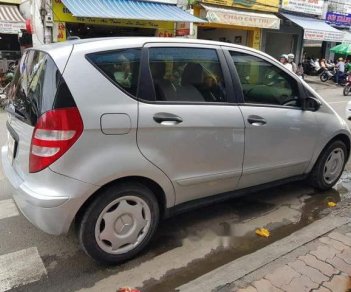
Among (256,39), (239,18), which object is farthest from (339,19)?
(239,18)

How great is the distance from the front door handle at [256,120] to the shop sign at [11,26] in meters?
12.9

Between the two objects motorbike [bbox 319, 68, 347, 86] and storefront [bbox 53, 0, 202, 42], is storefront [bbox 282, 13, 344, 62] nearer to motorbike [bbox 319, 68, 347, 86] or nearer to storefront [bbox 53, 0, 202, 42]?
motorbike [bbox 319, 68, 347, 86]

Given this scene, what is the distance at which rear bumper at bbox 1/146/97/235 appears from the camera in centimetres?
270

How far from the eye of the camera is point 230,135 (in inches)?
135

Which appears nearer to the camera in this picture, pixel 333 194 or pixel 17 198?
pixel 17 198

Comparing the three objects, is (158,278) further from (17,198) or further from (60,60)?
(60,60)

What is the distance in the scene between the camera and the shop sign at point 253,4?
17180 mm

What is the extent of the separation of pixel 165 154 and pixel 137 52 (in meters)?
0.79

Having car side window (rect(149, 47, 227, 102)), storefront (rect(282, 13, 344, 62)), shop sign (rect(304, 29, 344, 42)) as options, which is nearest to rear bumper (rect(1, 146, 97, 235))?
car side window (rect(149, 47, 227, 102))

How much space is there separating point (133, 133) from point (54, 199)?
27.6 inches

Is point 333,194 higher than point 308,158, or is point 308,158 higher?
point 308,158

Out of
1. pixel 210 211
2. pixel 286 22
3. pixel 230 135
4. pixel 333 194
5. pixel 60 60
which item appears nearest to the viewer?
pixel 60 60

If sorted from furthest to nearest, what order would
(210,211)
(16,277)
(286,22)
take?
(286,22) → (210,211) → (16,277)

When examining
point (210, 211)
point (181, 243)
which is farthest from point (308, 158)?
point (181, 243)
